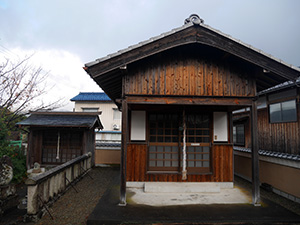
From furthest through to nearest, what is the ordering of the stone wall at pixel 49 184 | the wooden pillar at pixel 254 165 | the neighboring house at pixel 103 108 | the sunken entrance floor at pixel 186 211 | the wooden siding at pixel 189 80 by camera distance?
the neighboring house at pixel 103 108 < the wooden siding at pixel 189 80 < the wooden pillar at pixel 254 165 < the stone wall at pixel 49 184 < the sunken entrance floor at pixel 186 211

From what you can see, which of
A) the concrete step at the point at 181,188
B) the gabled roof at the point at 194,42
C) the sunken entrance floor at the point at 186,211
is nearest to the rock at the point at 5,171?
the sunken entrance floor at the point at 186,211

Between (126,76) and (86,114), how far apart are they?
6162mm

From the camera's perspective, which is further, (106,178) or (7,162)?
(106,178)

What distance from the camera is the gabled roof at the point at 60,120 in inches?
367

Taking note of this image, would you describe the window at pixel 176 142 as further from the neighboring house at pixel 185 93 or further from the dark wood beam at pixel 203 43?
the dark wood beam at pixel 203 43

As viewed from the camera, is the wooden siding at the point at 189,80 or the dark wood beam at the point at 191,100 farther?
the wooden siding at the point at 189,80

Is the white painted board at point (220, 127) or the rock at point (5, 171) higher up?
the white painted board at point (220, 127)

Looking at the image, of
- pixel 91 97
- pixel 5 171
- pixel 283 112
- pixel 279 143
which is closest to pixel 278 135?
pixel 279 143

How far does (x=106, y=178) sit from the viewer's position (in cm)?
884

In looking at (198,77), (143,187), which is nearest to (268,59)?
(198,77)

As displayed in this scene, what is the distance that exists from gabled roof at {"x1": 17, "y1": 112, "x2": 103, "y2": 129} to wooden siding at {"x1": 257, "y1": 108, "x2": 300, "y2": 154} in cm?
889

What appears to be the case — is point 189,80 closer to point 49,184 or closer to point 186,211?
point 186,211

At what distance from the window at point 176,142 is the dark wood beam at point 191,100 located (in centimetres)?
152

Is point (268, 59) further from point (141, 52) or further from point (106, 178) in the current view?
point (106, 178)
